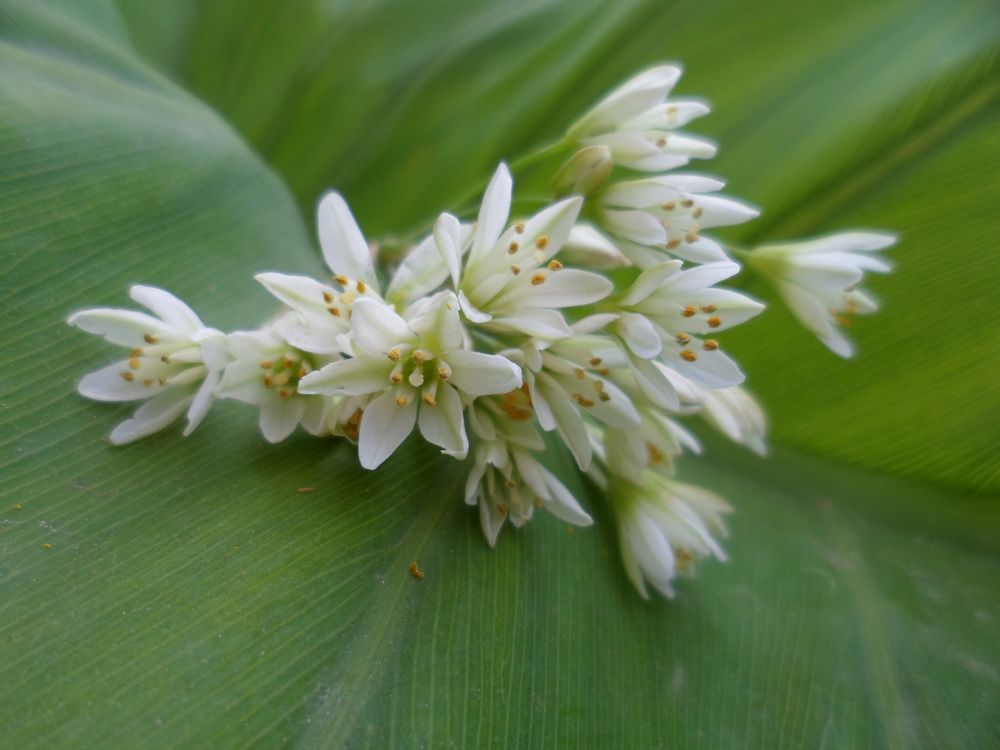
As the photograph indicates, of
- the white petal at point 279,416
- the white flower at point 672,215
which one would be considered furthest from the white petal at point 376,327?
the white flower at point 672,215

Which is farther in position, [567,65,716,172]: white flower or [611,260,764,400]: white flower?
[567,65,716,172]: white flower

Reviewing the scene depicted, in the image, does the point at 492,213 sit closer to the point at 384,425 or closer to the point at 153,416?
the point at 384,425

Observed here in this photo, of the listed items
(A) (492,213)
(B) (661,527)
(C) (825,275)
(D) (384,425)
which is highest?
(A) (492,213)

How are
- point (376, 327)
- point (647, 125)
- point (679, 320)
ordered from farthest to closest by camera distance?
point (647, 125) → point (679, 320) → point (376, 327)

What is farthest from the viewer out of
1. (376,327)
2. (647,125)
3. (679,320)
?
(647,125)

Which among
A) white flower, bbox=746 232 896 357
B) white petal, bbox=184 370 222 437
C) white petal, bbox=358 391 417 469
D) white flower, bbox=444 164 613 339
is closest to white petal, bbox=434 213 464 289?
white flower, bbox=444 164 613 339

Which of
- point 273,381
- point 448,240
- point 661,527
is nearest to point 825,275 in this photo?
point 661,527

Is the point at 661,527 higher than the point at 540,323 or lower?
lower

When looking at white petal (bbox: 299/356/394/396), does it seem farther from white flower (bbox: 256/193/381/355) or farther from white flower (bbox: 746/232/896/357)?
white flower (bbox: 746/232/896/357)
